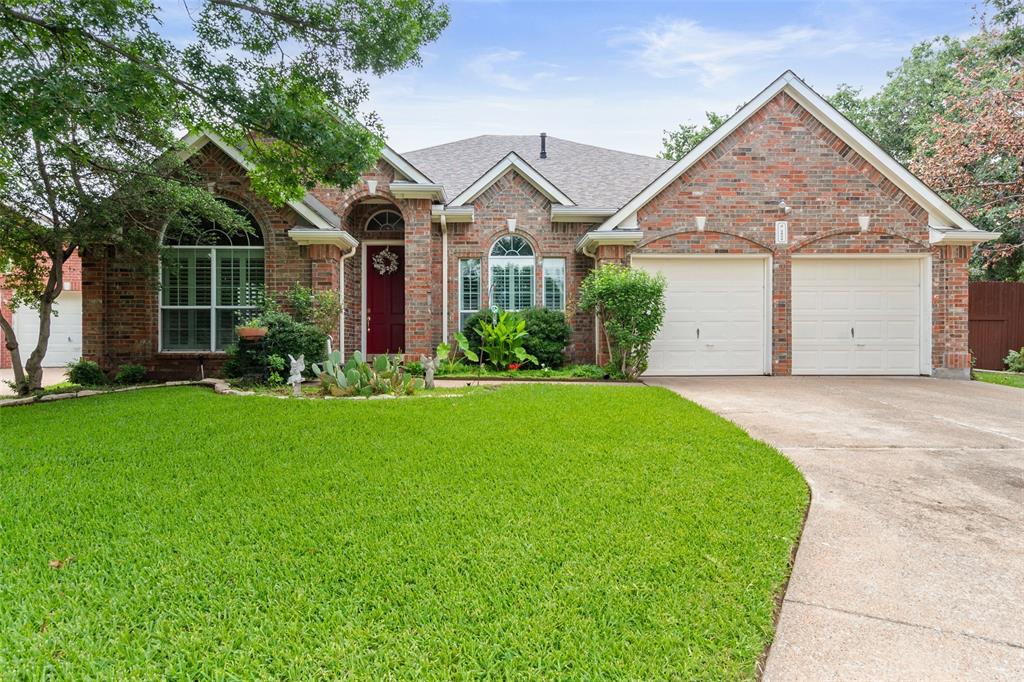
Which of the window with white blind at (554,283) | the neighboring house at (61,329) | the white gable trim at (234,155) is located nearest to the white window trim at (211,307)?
the white gable trim at (234,155)

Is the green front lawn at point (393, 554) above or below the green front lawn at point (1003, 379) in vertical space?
below

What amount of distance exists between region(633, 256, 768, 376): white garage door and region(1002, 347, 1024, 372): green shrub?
255 inches

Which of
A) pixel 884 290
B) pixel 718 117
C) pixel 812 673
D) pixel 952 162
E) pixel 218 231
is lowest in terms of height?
pixel 812 673

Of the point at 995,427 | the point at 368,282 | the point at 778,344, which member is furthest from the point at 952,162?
the point at 368,282

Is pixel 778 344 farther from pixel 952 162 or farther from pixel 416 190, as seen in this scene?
pixel 952 162

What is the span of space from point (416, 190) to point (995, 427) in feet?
30.2

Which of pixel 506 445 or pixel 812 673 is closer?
pixel 812 673

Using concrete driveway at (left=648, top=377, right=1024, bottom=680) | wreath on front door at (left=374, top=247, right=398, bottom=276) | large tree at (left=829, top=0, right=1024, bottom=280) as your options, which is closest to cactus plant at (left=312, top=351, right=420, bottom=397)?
wreath on front door at (left=374, top=247, right=398, bottom=276)

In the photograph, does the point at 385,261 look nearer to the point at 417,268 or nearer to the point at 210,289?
the point at 417,268

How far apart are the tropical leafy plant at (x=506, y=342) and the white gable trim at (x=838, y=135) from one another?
2.61m

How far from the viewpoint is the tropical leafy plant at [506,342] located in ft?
33.2

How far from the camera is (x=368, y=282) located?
1170cm

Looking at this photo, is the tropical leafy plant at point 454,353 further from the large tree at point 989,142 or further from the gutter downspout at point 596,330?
the large tree at point 989,142

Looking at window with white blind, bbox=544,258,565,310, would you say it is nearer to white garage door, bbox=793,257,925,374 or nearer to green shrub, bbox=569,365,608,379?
green shrub, bbox=569,365,608,379
